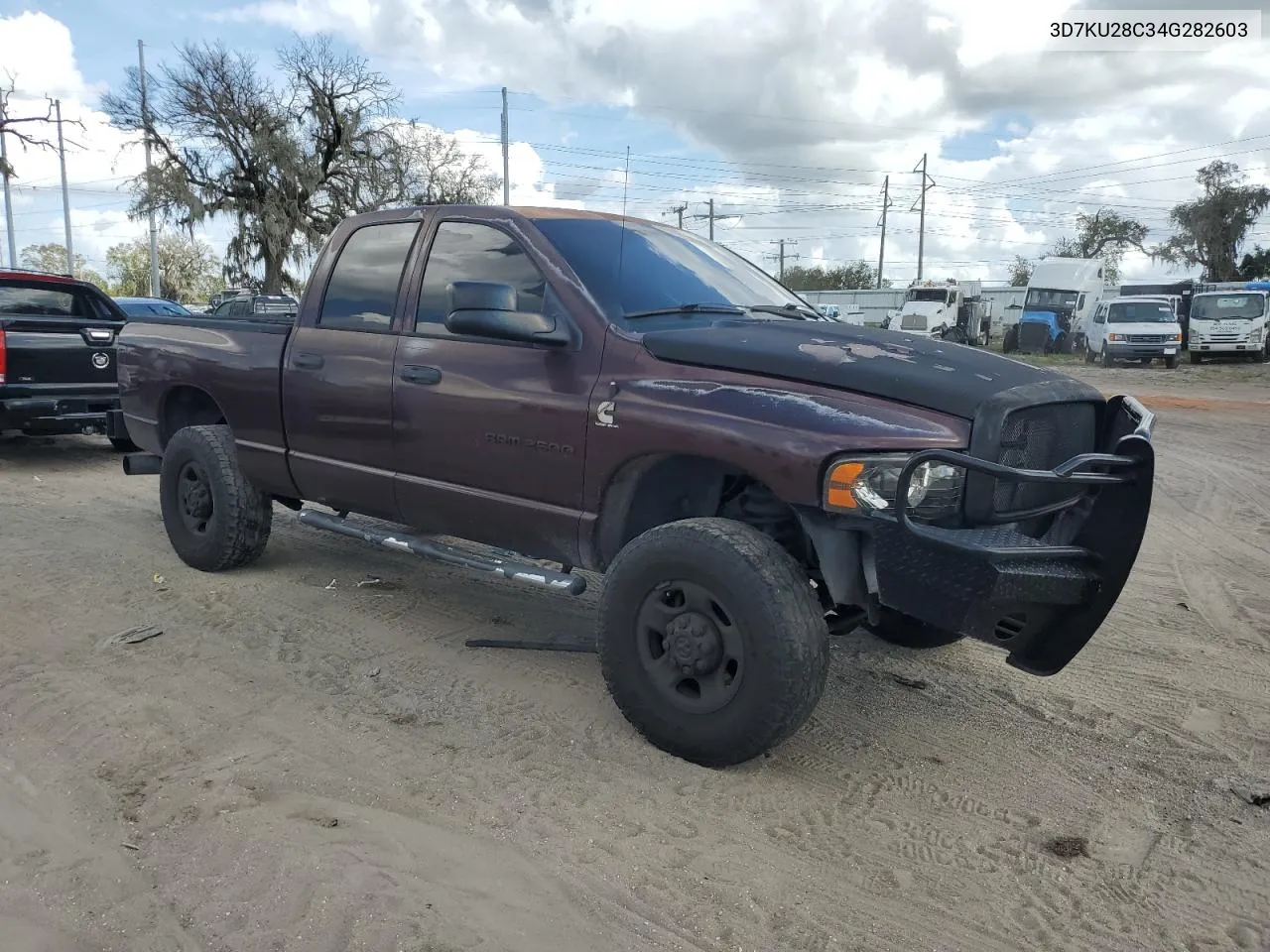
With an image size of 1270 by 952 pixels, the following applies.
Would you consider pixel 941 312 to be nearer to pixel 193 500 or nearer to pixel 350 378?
pixel 193 500

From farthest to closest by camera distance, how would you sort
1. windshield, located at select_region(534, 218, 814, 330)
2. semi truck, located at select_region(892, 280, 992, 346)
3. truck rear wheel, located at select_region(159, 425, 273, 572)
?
semi truck, located at select_region(892, 280, 992, 346), truck rear wheel, located at select_region(159, 425, 273, 572), windshield, located at select_region(534, 218, 814, 330)

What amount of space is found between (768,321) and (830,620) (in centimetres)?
121

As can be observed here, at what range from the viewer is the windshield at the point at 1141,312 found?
25969 mm

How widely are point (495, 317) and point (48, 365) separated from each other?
21.6 ft

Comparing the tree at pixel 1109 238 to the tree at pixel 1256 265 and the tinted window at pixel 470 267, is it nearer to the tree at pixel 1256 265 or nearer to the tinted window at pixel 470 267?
the tree at pixel 1256 265

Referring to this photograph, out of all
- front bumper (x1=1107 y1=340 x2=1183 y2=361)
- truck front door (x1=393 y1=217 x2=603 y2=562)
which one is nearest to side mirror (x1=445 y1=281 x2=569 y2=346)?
truck front door (x1=393 y1=217 x2=603 y2=562)

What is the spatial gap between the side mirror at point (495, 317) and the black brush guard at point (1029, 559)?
4.77 feet

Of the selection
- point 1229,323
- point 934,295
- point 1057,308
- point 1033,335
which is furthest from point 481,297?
point 934,295

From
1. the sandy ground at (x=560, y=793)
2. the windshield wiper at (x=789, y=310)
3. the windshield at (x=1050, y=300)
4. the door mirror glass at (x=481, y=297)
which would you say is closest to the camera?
the sandy ground at (x=560, y=793)

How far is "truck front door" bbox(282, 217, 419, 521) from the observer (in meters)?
4.40

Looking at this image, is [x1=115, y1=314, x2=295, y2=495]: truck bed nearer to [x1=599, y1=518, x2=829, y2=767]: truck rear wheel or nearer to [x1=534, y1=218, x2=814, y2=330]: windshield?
[x1=534, y1=218, x2=814, y2=330]: windshield

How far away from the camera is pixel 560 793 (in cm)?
315

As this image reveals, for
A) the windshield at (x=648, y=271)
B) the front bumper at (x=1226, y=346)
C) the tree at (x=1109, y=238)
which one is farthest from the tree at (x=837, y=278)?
the windshield at (x=648, y=271)

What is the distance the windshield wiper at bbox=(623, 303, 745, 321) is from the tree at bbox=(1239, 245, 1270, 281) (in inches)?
2279
